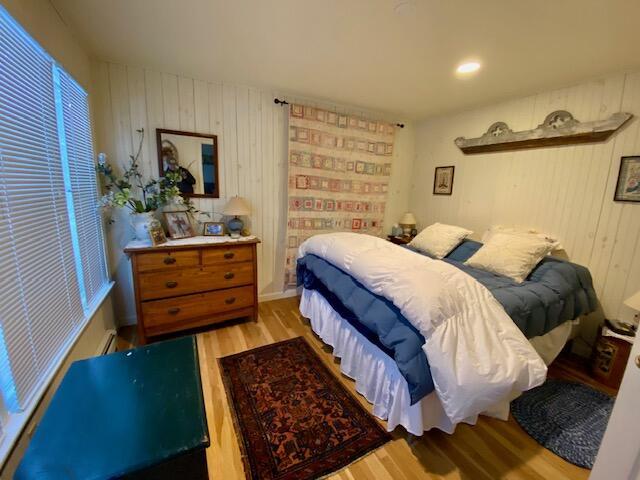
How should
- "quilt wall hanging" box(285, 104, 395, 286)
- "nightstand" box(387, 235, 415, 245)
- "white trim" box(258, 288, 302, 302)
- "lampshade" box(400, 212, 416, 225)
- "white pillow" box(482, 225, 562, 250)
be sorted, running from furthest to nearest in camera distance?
"lampshade" box(400, 212, 416, 225), "nightstand" box(387, 235, 415, 245), "white trim" box(258, 288, 302, 302), "quilt wall hanging" box(285, 104, 395, 286), "white pillow" box(482, 225, 562, 250)

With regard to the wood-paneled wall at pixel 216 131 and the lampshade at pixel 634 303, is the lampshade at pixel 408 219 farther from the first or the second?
the lampshade at pixel 634 303

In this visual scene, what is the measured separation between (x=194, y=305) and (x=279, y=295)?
1100 mm

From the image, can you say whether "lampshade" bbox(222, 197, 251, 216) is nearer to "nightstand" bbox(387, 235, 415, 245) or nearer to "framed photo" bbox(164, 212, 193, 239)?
"framed photo" bbox(164, 212, 193, 239)

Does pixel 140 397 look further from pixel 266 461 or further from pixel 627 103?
pixel 627 103

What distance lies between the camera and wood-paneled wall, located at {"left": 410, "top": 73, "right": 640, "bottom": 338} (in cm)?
205

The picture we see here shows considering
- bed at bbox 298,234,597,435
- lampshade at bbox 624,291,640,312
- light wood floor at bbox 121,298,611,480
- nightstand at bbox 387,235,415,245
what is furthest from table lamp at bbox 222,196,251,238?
lampshade at bbox 624,291,640,312

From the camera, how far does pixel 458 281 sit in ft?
4.98

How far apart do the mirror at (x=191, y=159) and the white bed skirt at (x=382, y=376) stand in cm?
153

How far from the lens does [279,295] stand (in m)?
3.22

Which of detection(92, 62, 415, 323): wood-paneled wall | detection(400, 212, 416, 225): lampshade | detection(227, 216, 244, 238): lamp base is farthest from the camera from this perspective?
detection(400, 212, 416, 225): lampshade

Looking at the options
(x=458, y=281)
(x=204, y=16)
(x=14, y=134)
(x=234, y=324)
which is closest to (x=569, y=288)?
(x=458, y=281)

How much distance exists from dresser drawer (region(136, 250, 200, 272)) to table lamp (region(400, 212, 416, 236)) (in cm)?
264

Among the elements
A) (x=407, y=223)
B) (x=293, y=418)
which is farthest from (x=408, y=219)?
(x=293, y=418)

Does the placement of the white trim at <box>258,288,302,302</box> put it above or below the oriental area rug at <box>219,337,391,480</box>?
above
